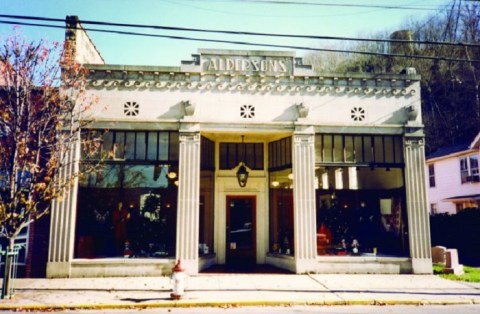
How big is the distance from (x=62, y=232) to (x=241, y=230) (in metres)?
6.34

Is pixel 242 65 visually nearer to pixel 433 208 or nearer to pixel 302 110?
pixel 302 110

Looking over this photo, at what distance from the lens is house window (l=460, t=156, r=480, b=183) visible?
85.8ft

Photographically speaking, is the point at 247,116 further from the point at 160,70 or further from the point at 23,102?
the point at 23,102

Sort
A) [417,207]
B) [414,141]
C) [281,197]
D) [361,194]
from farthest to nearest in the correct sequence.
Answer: [281,197] → [361,194] → [414,141] → [417,207]

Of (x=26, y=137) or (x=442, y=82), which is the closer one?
(x=26, y=137)

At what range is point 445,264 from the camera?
43.9 ft

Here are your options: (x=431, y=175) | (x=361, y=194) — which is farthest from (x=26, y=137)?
(x=431, y=175)

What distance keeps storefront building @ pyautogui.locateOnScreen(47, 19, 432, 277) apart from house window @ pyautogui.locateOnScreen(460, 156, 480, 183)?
16789 mm

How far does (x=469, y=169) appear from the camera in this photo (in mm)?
26641

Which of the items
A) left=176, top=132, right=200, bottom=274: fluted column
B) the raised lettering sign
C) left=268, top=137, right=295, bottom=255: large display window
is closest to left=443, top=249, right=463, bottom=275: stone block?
left=268, top=137, right=295, bottom=255: large display window

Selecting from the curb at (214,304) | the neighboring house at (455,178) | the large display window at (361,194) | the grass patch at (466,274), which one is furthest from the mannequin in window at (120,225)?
the neighboring house at (455,178)

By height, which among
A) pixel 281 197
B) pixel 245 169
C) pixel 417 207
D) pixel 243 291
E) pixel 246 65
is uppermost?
pixel 246 65

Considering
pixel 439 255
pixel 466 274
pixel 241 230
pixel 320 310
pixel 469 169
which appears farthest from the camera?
pixel 469 169

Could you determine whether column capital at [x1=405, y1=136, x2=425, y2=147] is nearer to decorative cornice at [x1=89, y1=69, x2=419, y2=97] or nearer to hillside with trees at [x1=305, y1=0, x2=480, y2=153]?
decorative cornice at [x1=89, y1=69, x2=419, y2=97]
